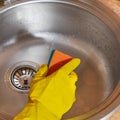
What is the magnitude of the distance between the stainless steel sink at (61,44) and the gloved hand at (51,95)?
0.26 ft

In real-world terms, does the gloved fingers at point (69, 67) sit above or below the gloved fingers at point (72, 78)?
above

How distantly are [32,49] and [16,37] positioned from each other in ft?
0.26

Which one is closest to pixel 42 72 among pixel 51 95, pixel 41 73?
pixel 41 73

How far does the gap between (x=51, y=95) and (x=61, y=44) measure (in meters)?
0.33

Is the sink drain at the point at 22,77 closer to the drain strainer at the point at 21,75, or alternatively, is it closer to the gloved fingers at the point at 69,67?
the drain strainer at the point at 21,75

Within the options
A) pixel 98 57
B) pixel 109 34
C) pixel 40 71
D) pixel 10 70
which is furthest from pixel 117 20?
pixel 10 70

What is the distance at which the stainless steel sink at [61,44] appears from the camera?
41.9 inches

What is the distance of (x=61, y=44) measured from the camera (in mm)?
1213

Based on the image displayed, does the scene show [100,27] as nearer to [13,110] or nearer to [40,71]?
[40,71]

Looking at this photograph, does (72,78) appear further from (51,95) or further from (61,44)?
(61,44)

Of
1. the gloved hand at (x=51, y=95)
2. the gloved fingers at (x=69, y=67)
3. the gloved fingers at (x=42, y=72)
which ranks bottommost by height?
the gloved hand at (x=51, y=95)

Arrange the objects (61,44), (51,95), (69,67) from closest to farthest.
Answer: (51,95) < (69,67) < (61,44)

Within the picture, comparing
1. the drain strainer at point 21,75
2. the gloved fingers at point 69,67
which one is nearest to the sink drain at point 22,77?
the drain strainer at point 21,75

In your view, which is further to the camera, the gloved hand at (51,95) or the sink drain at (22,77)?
the sink drain at (22,77)
